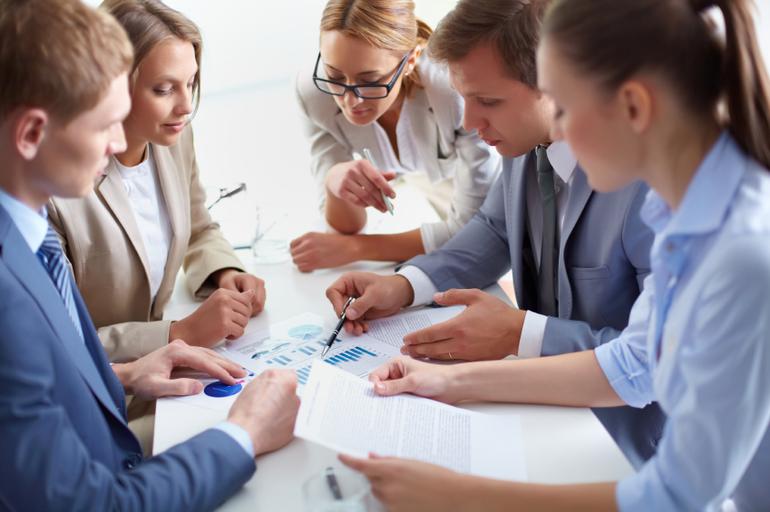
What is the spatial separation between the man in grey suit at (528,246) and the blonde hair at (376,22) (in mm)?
331

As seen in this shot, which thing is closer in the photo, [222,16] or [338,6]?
[338,6]

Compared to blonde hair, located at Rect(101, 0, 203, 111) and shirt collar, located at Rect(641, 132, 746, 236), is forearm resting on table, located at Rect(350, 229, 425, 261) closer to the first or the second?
blonde hair, located at Rect(101, 0, 203, 111)

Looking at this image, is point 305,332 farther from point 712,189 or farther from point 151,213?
point 712,189

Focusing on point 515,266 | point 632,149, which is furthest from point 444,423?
point 515,266

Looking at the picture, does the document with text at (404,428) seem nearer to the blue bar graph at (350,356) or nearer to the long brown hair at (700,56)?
the blue bar graph at (350,356)

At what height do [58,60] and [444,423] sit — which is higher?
[58,60]

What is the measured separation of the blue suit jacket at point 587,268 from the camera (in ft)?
4.02

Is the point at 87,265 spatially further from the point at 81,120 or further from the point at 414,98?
the point at 414,98

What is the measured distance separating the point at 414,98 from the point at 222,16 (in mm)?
2521

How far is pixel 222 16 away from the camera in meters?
4.06

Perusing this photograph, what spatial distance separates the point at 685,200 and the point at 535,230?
716mm

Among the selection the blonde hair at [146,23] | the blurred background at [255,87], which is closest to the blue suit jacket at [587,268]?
the blonde hair at [146,23]

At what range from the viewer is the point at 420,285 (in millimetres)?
1493

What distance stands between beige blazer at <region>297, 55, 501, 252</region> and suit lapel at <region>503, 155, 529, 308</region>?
316mm
